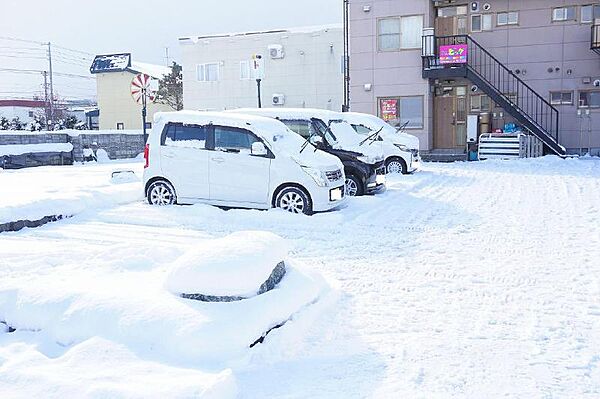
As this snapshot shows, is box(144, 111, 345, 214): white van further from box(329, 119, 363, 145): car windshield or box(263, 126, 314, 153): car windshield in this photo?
box(329, 119, 363, 145): car windshield

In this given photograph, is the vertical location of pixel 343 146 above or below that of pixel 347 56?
below

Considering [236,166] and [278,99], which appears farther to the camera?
[278,99]

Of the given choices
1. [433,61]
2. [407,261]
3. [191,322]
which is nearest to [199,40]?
[433,61]

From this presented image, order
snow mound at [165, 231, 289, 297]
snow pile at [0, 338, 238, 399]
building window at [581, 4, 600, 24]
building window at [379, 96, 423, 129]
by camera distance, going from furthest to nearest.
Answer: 1. building window at [379, 96, 423, 129]
2. building window at [581, 4, 600, 24]
3. snow mound at [165, 231, 289, 297]
4. snow pile at [0, 338, 238, 399]

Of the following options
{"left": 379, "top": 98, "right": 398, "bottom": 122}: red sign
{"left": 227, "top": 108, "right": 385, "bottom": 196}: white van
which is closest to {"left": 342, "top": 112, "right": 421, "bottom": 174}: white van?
{"left": 227, "top": 108, "right": 385, "bottom": 196}: white van

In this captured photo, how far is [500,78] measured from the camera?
70.4 ft

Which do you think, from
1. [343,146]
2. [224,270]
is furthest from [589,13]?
[224,270]

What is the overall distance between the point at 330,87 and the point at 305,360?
26748mm

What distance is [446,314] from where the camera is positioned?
15.1 feet

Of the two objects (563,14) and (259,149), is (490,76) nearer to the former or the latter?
(563,14)

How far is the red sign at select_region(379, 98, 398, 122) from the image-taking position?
890 inches

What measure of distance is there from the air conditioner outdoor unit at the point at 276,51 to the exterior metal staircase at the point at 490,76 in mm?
9917

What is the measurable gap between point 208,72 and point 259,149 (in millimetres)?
23059

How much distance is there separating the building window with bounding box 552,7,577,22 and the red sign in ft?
20.8
